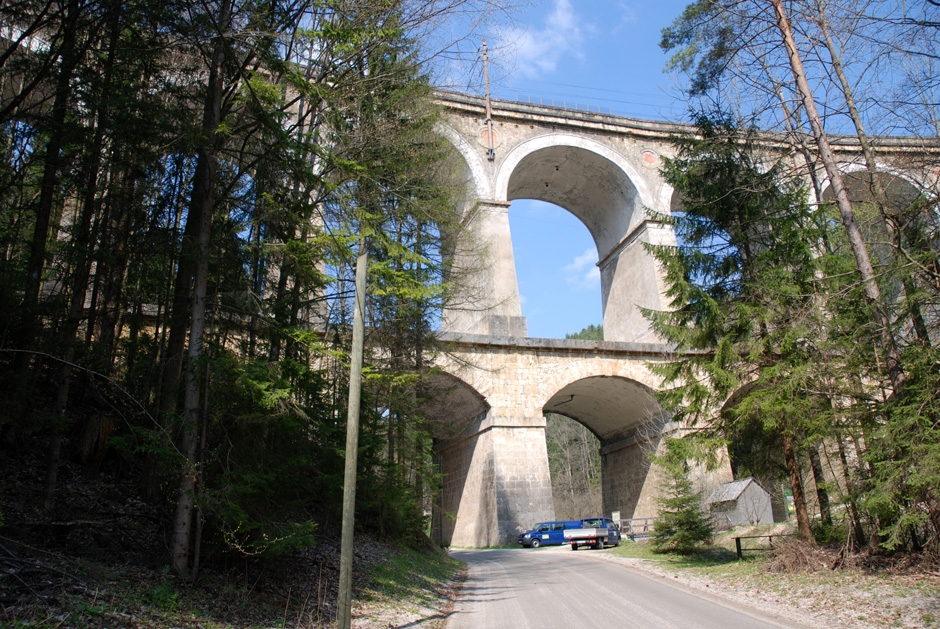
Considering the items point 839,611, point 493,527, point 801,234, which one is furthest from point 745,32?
point 493,527

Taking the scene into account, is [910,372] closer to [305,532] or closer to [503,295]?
[305,532]

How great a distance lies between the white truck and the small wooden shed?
3466mm

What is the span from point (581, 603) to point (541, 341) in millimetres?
11966

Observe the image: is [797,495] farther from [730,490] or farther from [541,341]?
[541,341]

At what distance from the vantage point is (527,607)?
296 inches

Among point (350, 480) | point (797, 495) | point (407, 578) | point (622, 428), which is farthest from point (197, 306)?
point (622, 428)

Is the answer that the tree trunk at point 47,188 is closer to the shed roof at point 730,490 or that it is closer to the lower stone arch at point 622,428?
the lower stone arch at point 622,428

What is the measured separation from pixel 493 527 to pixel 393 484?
8.79 meters

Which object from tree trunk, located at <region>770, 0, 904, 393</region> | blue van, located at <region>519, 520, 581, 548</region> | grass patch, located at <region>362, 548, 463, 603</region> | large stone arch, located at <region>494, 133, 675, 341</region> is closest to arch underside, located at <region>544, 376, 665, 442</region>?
large stone arch, located at <region>494, 133, 675, 341</region>

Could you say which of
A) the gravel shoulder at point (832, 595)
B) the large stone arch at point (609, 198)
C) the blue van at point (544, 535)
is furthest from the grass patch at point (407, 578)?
the large stone arch at point (609, 198)

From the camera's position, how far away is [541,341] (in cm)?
1920

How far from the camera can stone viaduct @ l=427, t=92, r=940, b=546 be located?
60.4 ft

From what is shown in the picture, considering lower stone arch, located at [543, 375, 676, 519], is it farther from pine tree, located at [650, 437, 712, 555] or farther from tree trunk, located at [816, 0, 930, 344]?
tree trunk, located at [816, 0, 930, 344]

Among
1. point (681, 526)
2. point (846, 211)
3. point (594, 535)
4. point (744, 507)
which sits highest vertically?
point (846, 211)
